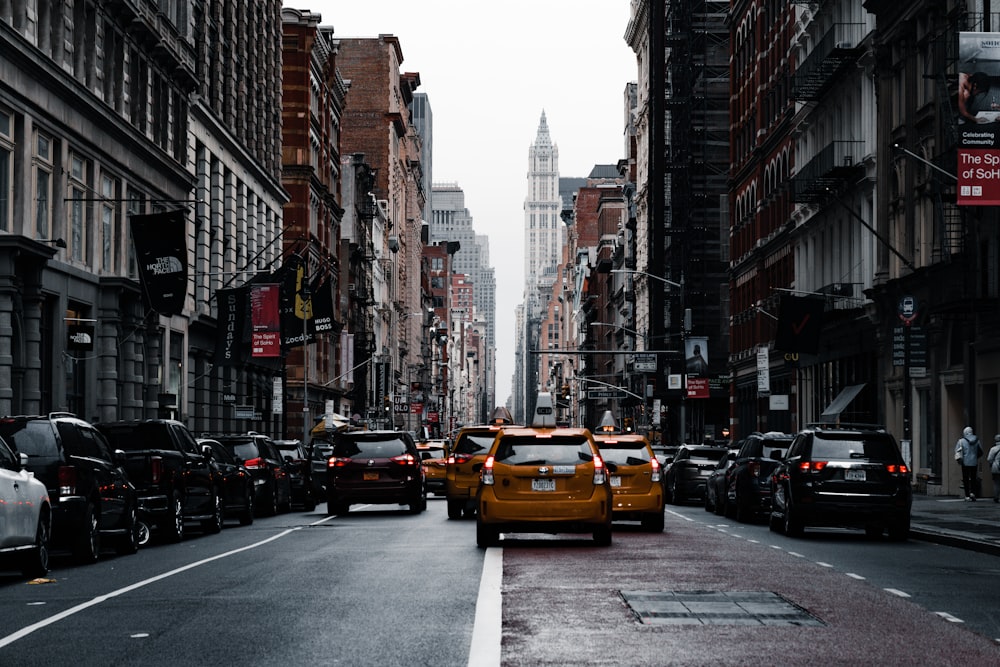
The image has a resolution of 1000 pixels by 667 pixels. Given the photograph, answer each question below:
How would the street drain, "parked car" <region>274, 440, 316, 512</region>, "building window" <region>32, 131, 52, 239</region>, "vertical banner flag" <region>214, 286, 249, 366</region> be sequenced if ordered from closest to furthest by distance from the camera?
the street drain < "building window" <region>32, 131, 52, 239</region> < "parked car" <region>274, 440, 316, 512</region> < "vertical banner flag" <region>214, 286, 249, 366</region>

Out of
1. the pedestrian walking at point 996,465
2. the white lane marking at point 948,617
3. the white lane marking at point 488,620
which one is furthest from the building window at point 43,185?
the white lane marking at point 948,617

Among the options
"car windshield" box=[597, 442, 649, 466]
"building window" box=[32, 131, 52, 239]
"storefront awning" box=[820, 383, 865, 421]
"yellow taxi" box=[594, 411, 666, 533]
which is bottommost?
"yellow taxi" box=[594, 411, 666, 533]

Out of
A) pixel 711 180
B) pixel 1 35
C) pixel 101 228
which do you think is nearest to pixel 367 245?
pixel 711 180

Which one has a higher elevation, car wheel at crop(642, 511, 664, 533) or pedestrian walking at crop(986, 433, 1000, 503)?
pedestrian walking at crop(986, 433, 1000, 503)

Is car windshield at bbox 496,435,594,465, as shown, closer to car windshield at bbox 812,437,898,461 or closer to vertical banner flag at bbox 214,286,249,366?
car windshield at bbox 812,437,898,461

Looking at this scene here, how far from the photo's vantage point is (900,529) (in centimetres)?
2608

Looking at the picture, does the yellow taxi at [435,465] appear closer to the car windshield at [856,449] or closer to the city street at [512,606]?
the car windshield at [856,449]

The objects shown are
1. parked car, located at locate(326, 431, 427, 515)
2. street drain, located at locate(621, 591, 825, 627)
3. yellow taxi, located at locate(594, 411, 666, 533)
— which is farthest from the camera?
parked car, located at locate(326, 431, 427, 515)

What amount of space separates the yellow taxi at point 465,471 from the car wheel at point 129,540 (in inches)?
413

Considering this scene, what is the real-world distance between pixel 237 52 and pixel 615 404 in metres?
87.1

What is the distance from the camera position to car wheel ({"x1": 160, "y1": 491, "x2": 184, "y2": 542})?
2498 centimetres

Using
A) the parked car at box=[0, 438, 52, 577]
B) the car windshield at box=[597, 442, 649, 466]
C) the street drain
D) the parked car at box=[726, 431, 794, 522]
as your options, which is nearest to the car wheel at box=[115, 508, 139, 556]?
the parked car at box=[0, 438, 52, 577]

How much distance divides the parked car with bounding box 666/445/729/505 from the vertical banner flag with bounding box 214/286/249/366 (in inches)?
768

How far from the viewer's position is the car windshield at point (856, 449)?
1022 inches
